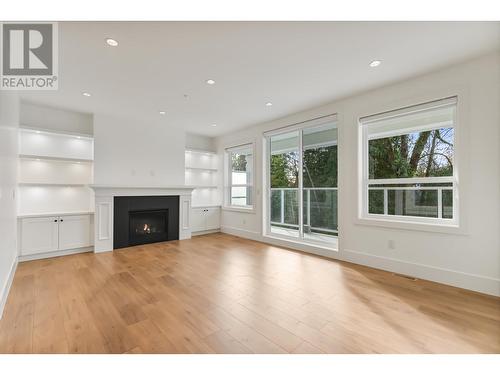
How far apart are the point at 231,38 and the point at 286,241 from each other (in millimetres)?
3666

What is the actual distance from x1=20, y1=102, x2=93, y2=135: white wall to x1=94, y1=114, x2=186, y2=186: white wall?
27 centimetres

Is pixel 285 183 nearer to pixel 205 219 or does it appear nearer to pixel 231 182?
pixel 231 182

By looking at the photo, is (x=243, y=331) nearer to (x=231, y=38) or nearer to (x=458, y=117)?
(x=231, y=38)

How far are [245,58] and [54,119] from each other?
392 centimetres

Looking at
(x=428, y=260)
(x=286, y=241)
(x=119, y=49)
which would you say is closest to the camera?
(x=119, y=49)

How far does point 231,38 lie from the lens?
2189mm

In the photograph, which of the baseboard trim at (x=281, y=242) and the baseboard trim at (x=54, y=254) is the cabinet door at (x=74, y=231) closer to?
the baseboard trim at (x=54, y=254)

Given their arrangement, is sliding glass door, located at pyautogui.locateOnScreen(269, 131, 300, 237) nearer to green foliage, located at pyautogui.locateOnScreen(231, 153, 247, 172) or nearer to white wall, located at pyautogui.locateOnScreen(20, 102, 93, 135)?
green foliage, located at pyautogui.locateOnScreen(231, 153, 247, 172)

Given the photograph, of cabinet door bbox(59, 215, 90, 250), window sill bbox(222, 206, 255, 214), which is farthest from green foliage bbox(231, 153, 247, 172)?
cabinet door bbox(59, 215, 90, 250)

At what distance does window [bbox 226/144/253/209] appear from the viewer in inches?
229

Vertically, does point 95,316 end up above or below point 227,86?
below

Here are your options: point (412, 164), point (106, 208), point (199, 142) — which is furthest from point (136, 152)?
point (412, 164)

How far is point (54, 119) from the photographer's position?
4.19 metres
